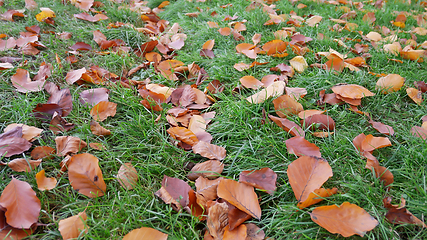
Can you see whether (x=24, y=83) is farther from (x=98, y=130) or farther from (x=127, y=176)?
(x=127, y=176)

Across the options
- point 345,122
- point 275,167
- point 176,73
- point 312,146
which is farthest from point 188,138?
point 345,122

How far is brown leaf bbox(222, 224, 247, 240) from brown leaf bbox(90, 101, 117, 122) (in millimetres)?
1051

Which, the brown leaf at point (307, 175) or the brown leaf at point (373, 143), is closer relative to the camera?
the brown leaf at point (307, 175)

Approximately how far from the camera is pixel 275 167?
1336 mm

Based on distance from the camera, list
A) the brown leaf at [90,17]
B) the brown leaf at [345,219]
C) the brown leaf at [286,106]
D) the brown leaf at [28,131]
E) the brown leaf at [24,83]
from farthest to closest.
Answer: the brown leaf at [90,17] < the brown leaf at [24,83] < the brown leaf at [286,106] < the brown leaf at [28,131] < the brown leaf at [345,219]

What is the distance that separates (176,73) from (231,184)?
1.24 meters

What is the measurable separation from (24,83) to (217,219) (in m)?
1.64

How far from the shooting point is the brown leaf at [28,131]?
4.64 ft

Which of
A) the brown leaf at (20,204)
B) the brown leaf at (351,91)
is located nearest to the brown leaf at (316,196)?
the brown leaf at (351,91)

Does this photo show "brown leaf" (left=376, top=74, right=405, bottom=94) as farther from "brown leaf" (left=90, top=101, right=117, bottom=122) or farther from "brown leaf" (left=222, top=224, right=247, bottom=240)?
"brown leaf" (left=90, top=101, right=117, bottom=122)

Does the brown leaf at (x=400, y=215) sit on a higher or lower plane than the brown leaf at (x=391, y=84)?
lower

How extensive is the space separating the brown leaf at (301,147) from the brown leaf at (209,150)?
361mm

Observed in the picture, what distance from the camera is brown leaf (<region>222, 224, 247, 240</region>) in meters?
1.05

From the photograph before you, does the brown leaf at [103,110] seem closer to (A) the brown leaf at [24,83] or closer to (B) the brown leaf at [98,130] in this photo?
(B) the brown leaf at [98,130]
